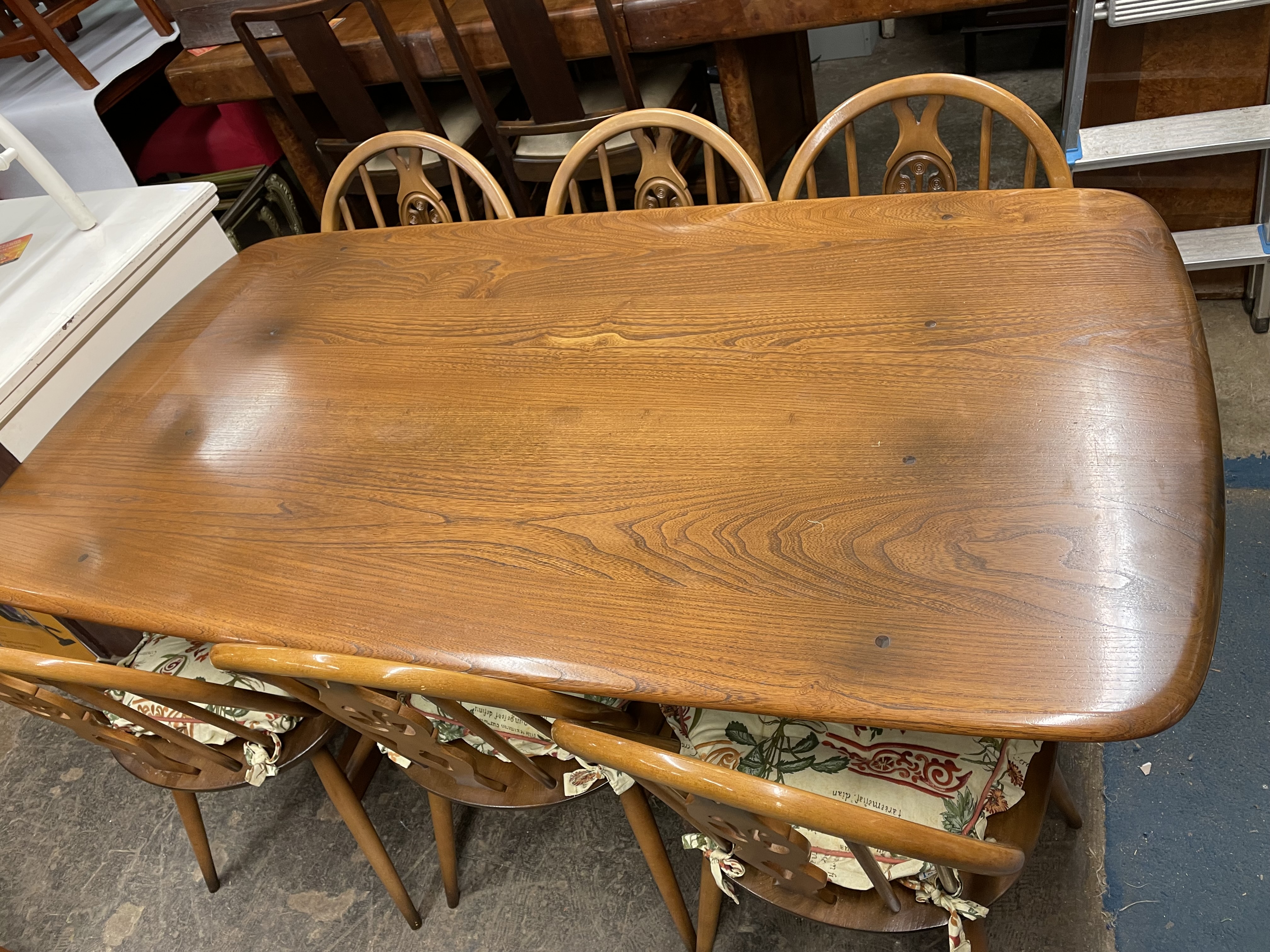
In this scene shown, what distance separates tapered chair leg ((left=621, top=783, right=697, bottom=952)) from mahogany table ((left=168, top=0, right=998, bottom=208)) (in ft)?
5.52

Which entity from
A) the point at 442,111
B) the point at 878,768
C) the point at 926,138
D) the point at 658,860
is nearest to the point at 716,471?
the point at 878,768

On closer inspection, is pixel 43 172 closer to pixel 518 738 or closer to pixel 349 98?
pixel 349 98

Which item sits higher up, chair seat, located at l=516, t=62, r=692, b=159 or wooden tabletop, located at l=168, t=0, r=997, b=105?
wooden tabletop, located at l=168, t=0, r=997, b=105

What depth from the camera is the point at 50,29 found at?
104 inches

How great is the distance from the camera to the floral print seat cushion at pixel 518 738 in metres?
1.25

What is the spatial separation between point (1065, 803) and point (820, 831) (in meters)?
0.84

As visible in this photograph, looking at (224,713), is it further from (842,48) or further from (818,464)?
(842,48)

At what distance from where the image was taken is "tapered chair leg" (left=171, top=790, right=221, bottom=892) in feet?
5.28

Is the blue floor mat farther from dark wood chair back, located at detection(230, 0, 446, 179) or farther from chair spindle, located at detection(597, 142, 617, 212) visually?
dark wood chair back, located at detection(230, 0, 446, 179)

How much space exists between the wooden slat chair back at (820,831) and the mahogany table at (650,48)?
170cm

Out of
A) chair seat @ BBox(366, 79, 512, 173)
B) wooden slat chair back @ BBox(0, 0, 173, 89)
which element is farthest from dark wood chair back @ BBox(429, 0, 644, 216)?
wooden slat chair back @ BBox(0, 0, 173, 89)

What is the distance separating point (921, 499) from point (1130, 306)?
39 cm

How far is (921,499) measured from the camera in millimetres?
1021

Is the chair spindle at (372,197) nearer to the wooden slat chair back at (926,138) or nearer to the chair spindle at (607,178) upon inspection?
the chair spindle at (607,178)
